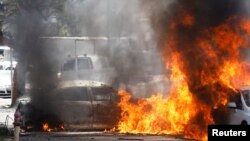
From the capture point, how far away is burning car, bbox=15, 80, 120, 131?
15508 millimetres

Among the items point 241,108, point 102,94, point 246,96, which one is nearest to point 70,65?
point 102,94

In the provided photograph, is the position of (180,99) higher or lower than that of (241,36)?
lower

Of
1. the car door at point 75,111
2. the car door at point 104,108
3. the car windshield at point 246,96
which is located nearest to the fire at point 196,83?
the car door at point 104,108

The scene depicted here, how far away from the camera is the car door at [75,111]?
611 inches

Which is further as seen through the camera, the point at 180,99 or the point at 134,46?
the point at 134,46

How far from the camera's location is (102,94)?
52.0 ft

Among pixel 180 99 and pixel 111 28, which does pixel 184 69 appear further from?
pixel 111 28

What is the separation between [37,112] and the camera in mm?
15609

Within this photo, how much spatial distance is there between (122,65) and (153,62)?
1.67m

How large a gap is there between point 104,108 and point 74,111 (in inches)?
32.5

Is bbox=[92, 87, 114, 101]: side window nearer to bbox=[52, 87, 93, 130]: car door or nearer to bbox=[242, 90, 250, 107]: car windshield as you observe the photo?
bbox=[52, 87, 93, 130]: car door

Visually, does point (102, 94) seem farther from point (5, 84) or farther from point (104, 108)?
point (5, 84)

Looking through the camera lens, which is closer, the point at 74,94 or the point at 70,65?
the point at 74,94

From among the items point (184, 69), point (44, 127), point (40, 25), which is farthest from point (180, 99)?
point (40, 25)
